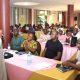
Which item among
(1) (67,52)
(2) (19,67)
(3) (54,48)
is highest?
(3) (54,48)

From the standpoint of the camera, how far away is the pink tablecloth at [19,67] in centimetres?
267

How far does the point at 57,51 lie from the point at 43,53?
0.38 m

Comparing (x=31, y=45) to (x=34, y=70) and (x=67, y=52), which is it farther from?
(x=34, y=70)

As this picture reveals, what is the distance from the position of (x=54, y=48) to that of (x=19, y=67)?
124 centimetres

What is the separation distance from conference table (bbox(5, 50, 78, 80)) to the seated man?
0.69 m

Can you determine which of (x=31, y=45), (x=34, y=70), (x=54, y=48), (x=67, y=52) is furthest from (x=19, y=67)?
(x=67, y=52)

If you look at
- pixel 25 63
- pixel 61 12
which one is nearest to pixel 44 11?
pixel 61 12

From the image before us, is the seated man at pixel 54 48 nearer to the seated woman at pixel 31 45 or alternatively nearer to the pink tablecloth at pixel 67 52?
the seated woman at pixel 31 45

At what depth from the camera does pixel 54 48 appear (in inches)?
149

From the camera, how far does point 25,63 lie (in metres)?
2.93

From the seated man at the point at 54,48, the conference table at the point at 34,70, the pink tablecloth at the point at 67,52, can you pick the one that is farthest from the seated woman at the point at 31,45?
the pink tablecloth at the point at 67,52

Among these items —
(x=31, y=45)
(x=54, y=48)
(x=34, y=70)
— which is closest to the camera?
(x=34, y=70)

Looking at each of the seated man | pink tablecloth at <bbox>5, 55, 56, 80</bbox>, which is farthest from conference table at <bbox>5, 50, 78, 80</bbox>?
the seated man

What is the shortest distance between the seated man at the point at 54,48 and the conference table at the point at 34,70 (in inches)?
27.1
